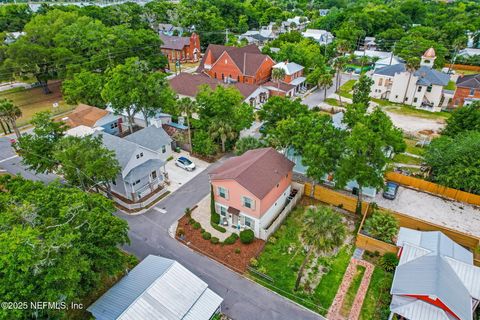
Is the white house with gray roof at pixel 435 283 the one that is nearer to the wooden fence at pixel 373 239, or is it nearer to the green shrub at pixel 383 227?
the green shrub at pixel 383 227

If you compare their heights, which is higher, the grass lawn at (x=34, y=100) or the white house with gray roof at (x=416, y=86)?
the white house with gray roof at (x=416, y=86)

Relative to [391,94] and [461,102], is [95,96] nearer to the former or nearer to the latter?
[391,94]

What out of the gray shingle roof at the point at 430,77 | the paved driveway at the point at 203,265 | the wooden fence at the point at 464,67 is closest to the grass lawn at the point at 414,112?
the gray shingle roof at the point at 430,77

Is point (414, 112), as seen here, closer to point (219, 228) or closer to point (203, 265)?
point (219, 228)

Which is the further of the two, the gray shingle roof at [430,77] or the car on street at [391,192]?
the gray shingle roof at [430,77]

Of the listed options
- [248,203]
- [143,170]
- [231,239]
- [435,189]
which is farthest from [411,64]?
[143,170]

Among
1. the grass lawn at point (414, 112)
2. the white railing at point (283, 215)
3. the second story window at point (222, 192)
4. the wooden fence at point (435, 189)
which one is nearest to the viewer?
the white railing at point (283, 215)
